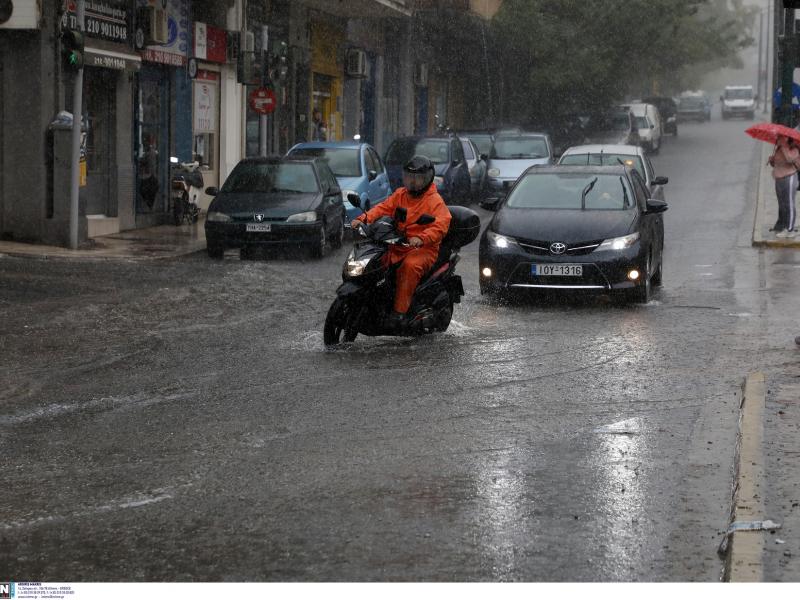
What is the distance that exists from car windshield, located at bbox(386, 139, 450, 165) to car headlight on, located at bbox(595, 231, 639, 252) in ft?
55.0

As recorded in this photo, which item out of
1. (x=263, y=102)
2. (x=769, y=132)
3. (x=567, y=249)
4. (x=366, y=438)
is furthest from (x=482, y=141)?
(x=366, y=438)

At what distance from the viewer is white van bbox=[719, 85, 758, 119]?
302ft

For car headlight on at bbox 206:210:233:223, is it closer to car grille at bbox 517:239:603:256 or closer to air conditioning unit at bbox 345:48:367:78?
car grille at bbox 517:239:603:256

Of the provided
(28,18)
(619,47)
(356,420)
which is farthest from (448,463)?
(619,47)

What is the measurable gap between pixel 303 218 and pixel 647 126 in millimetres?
35050

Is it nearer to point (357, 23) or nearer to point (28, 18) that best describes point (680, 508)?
point (28, 18)

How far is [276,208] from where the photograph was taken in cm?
2039

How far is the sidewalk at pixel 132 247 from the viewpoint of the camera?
19.7 metres

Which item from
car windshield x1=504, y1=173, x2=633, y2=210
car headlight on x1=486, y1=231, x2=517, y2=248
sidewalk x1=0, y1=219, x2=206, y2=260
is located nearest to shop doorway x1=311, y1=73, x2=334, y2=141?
sidewalk x1=0, y1=219, x2=206, y2=260

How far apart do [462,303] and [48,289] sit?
447 cm

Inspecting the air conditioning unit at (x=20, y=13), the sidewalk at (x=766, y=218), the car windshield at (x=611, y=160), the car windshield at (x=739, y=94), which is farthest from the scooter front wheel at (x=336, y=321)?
the car windshield at (x=739, y=94)

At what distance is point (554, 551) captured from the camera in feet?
19.4

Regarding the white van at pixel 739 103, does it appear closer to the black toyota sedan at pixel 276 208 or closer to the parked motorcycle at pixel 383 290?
the black toyota sedan at pixel 276 208

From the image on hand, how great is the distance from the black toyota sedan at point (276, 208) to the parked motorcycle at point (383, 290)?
768cm
